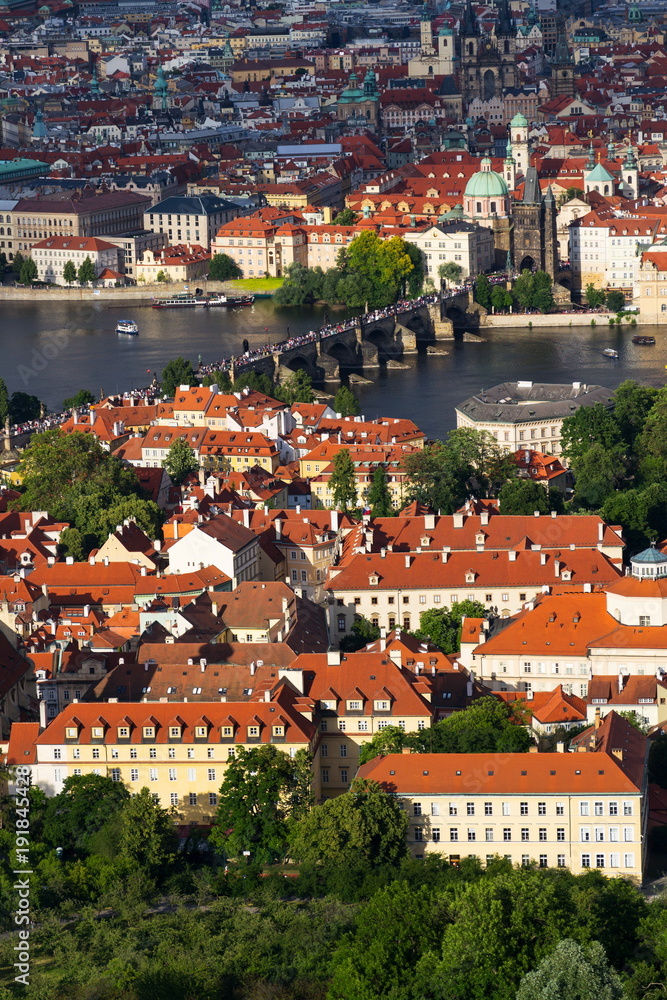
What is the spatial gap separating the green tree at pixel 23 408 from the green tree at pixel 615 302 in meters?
18.5

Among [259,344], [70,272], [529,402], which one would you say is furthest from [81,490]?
[70,272]

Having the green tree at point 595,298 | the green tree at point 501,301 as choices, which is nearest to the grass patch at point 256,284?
the green tree at point 501,301

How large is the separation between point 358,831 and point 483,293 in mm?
40900

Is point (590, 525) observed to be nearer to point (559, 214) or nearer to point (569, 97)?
point (559, 214)

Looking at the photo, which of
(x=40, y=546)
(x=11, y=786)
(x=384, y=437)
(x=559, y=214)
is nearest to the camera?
(x=11, y=786)

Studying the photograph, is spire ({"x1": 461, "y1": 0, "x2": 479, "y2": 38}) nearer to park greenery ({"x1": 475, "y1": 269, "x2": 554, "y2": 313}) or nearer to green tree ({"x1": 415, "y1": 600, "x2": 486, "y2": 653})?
park greenery ({"x1": 475, "y1": 269, "x2": 554, "y2": 313})

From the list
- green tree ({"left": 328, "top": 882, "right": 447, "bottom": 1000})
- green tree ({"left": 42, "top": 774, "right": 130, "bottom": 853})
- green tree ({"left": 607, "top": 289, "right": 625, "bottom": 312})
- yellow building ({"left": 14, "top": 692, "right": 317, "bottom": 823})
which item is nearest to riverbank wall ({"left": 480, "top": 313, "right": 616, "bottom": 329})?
green tree ({"left": 607, "top": 289, "right": 625, "bottom": 312})

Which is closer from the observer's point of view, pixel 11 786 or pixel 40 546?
pixel 11 786

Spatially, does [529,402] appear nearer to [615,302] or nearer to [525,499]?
[525,499]

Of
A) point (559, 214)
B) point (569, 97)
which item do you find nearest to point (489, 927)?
point (559, 214)

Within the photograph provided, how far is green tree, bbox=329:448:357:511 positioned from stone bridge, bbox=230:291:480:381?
12153mm

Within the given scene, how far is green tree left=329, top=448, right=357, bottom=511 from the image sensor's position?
44031 millimetres

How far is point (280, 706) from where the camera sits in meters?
30.5

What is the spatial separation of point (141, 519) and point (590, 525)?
715 centimetres
